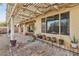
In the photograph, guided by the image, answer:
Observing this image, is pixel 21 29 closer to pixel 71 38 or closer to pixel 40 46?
pixel 40 46

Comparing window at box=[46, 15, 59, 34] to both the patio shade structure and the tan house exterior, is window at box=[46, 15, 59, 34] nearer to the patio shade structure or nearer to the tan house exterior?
the tan house exterior

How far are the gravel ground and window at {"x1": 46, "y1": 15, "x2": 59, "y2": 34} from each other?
0.35m

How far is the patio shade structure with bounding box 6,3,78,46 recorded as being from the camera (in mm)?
3111

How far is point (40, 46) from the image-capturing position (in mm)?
3180

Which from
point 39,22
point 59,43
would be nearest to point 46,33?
point 39,22

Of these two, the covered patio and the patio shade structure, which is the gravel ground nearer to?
the covered patio

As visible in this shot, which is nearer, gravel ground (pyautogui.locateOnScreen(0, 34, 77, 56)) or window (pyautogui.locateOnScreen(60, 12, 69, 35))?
gravel ground (pyautogui.locateOnScreen(0, 34, 77, 56))

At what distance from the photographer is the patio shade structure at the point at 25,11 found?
10.2 feet

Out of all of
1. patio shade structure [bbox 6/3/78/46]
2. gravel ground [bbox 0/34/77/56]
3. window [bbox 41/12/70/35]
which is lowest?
gravel ground [bbox 0/34/77/56]

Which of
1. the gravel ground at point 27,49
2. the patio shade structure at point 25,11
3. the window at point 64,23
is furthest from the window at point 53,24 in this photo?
the gravel ground at point 27,49

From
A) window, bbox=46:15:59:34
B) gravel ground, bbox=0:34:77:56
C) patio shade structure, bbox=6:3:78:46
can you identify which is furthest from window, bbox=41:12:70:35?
gravel ground, bbox=0:34:77:56

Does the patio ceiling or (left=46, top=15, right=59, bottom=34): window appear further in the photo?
(left=46, top=15, right=59, bottom=34): window

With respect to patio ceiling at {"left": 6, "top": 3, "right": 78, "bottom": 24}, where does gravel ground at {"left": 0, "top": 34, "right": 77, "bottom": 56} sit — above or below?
below

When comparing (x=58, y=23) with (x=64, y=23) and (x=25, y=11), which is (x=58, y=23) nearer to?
(x=64, y=23)
